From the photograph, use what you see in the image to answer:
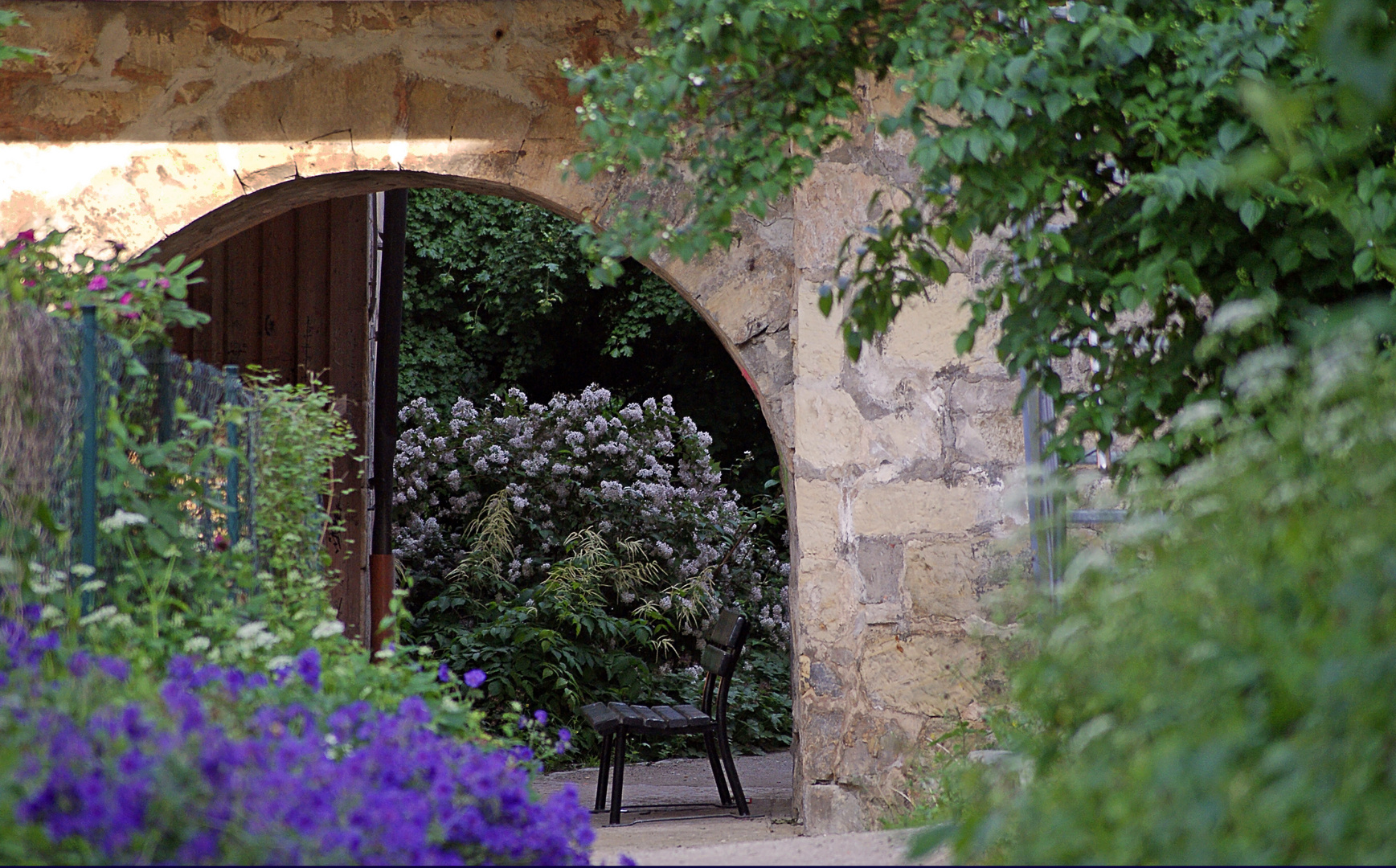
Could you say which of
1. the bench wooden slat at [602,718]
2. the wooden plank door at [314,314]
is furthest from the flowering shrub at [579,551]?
the bench wooden slat at [602,718]

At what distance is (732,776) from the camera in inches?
183

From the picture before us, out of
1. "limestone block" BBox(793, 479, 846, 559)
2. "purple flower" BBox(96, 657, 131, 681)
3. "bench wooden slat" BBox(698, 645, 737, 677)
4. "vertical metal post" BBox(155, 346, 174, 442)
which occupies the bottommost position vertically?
"bench wooden slat" BBox(698, 645, 737, 677)

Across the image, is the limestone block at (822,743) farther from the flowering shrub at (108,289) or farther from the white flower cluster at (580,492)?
the white flower cluster at (580,492)

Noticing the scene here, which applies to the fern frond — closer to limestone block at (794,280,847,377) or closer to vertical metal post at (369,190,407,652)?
vertical metal post at (369,190,407,652)

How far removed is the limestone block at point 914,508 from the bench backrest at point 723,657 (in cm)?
151

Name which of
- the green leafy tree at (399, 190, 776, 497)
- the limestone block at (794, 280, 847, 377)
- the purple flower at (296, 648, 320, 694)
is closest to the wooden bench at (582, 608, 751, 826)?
the limestone block at (794, 280, 847, 377)

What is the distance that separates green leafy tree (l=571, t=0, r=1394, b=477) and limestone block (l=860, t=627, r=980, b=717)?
3.03 feet

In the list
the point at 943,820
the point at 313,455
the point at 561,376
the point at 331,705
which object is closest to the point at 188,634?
the point at 331,705

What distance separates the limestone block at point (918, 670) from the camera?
11.2ft

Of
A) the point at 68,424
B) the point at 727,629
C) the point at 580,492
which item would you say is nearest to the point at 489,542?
the point at 580,492

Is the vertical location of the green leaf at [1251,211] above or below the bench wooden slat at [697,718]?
above

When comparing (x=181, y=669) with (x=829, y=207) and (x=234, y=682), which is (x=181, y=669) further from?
(x=829, y=207)

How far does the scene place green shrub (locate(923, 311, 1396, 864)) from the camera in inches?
53.6

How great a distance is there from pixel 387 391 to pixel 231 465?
3781 mm
